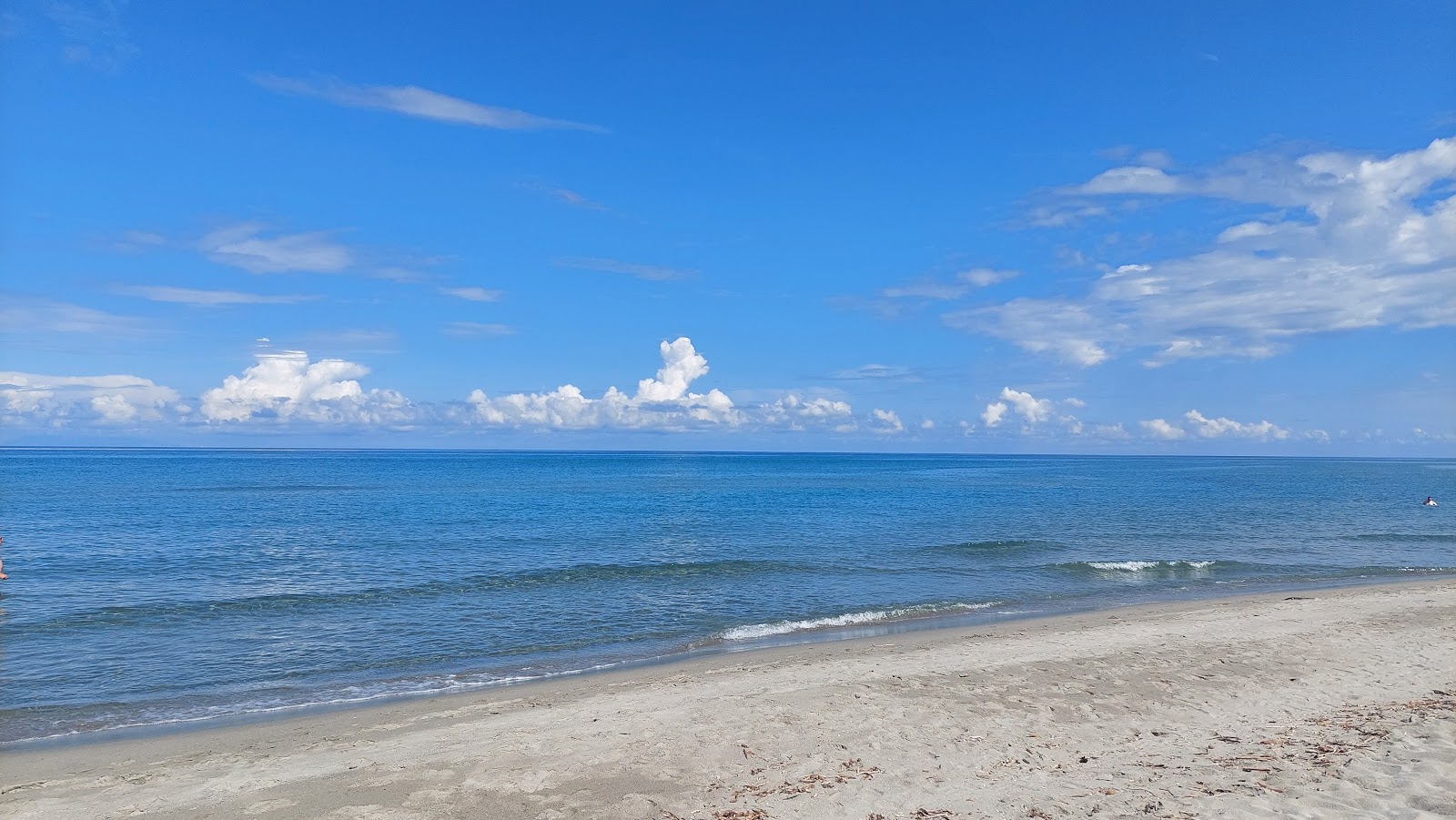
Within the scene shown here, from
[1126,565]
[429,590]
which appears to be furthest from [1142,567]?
[429,590]

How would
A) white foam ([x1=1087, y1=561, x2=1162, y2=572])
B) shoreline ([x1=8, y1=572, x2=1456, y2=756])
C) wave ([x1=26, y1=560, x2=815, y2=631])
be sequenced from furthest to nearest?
1. white foam ([x1=1087, y1=561, x2=1162, y2=572])
2. wave ([x1=26, y1=560, x2=815, y2=631])
3. shoreline ([x1=8, y1=572, x2=1456, y2=756])

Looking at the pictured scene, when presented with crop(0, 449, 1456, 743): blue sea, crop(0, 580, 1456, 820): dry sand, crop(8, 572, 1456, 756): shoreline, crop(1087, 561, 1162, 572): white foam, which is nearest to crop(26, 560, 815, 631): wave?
crop(0, 449, 1456, 743): blue sea

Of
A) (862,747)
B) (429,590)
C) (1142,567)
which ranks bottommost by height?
(429,590)

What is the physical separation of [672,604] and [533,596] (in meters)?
4.05

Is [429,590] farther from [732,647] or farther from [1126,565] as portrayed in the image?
[1126,565]

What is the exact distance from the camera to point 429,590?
23422mm

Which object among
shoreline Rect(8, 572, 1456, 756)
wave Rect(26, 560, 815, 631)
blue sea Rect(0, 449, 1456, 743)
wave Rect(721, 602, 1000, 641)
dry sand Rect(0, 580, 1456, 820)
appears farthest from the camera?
wave Rect(26, 560, 815, 631)

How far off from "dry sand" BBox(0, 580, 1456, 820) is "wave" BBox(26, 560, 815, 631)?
9.36 metres

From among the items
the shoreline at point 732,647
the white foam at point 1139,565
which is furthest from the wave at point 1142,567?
the shoreline at point 732,647

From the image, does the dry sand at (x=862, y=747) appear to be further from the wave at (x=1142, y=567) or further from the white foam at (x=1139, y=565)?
the white foam at (x=1139, y=565)

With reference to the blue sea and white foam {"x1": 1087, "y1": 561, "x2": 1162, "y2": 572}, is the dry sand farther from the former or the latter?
white foam {"x1": 1087, "y1": 561, "x2": 1162, "y2": 572}

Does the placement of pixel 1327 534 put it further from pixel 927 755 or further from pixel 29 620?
pixel 29 620

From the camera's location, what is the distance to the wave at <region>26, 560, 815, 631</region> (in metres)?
19.5

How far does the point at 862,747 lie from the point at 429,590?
16.9 meters
